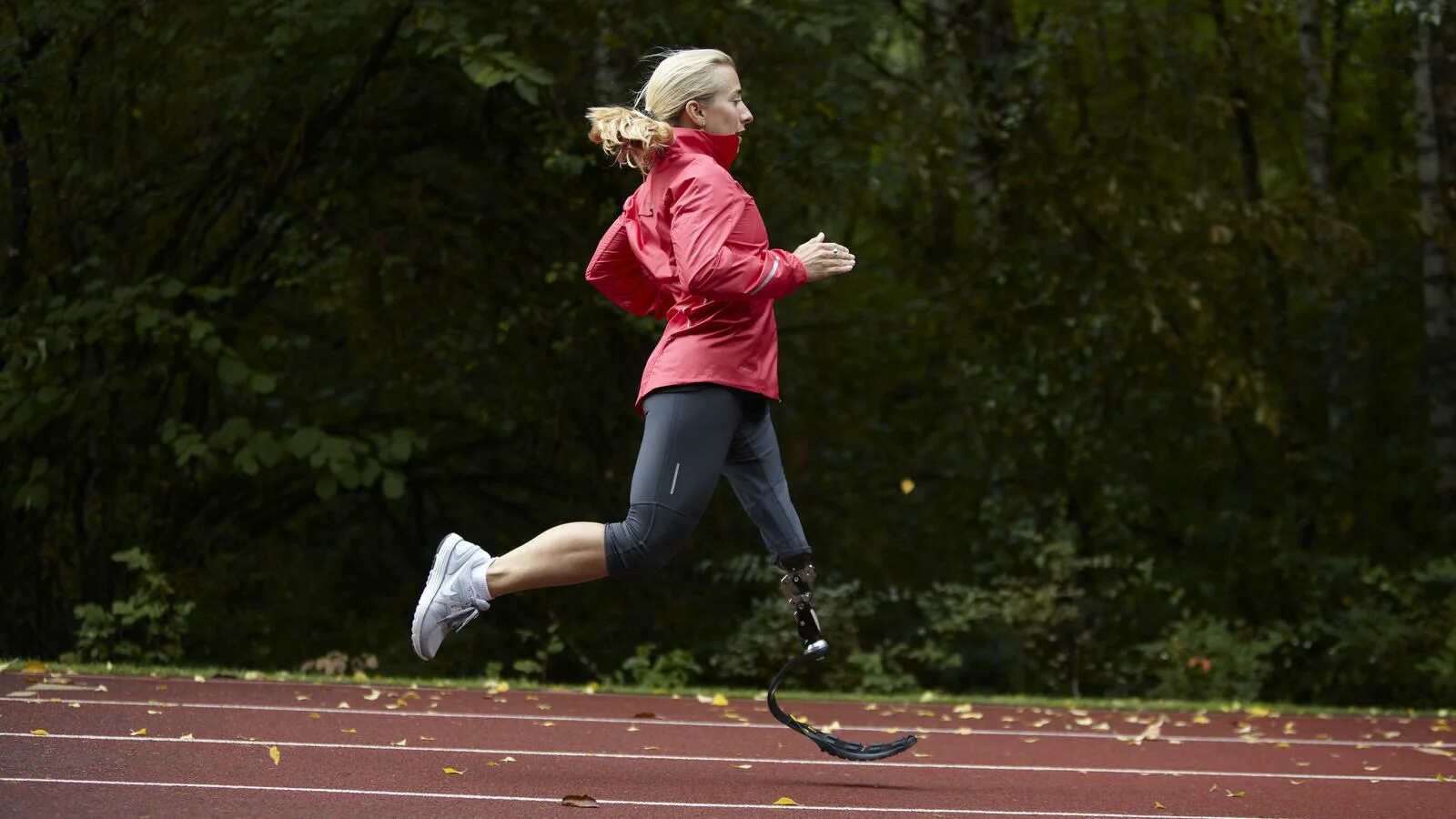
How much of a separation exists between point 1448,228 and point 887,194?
12.5 feet

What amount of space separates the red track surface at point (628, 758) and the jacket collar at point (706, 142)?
1807mm

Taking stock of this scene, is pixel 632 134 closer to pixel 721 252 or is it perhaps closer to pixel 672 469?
pixel 721 252

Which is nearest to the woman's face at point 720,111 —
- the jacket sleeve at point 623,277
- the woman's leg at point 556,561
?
the jacket sleeve at point 623,277

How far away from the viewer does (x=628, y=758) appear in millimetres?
5957

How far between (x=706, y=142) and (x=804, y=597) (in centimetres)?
136

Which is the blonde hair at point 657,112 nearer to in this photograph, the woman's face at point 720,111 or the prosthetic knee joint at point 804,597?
the woman's face at point 720,111

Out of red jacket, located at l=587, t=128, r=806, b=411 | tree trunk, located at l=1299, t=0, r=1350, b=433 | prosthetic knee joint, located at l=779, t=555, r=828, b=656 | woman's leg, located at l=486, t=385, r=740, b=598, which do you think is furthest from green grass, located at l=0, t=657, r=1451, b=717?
tree trunk, located at l=1299, t=0, r=1350, b=433

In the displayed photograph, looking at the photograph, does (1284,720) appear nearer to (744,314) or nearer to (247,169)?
(744,314)

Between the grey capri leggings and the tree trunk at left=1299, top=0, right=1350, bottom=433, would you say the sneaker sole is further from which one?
the tree trunk at left=1299, top=0, right=1350, bottom=433

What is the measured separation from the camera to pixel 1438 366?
40.1 feet

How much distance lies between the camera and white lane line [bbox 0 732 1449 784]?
5.63m

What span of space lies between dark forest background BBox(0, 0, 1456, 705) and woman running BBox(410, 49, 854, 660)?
477cm

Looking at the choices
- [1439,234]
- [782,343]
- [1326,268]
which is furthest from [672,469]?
[1326,268]

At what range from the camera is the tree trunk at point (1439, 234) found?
1175 centimetres
